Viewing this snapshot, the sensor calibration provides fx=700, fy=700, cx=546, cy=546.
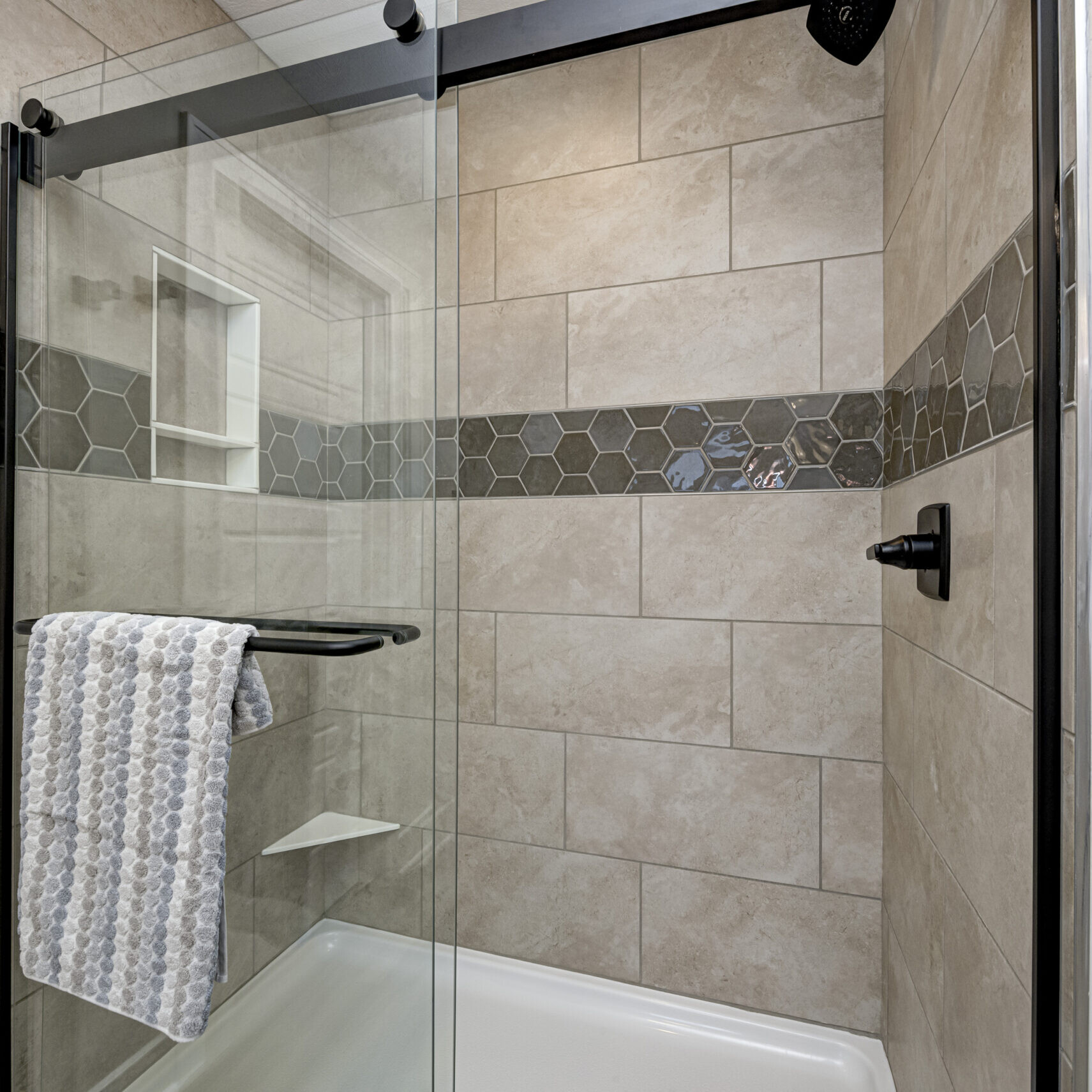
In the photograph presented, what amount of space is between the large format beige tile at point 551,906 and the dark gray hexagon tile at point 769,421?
103 centimetres

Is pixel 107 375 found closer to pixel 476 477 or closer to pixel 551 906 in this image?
pixel 476 477

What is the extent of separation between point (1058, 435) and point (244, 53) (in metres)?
1.06

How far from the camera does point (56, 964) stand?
0.91 meters

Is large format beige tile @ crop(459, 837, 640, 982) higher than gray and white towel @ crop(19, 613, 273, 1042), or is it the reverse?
gray and white towel @ crop(19, 613, 273, 1042)

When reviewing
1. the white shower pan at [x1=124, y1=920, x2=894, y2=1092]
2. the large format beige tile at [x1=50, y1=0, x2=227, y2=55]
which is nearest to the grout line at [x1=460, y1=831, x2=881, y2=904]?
the white shower pan at [x1=124, y1=920, x2=894, y2=1092]

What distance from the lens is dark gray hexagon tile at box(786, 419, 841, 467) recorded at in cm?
151

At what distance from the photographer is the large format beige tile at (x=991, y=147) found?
2.33 ft

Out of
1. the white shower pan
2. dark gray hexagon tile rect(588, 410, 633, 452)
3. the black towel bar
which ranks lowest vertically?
the white shower pan

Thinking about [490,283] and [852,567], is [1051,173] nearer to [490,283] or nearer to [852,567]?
[852,567]

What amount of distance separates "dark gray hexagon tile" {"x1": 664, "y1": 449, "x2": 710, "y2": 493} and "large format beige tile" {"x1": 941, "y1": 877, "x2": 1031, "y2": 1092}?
0.89 metres

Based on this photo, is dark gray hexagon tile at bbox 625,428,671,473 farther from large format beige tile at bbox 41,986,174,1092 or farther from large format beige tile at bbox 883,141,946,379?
large format beige tile at bbox 41,986,174,1092

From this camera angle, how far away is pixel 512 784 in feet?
5.74

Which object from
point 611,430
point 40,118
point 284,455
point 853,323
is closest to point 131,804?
point 284,455

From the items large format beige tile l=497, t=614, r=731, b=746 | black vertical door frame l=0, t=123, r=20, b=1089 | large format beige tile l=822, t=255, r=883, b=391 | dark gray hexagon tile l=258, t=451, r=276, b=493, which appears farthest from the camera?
large format beige tile l=497, t=614, r=731, b=746
